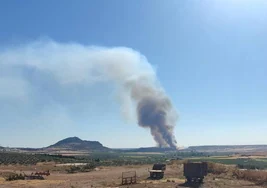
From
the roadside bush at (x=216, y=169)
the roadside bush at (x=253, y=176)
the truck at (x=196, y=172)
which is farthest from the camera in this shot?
the roadside bush at (x=216, y=169)

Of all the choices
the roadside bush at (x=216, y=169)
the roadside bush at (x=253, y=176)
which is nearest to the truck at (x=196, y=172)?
the roadside bush at (x=253, y=176)

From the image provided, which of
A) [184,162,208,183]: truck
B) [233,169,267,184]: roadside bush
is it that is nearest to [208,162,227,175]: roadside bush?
[233,169,267,184]: roadside bush

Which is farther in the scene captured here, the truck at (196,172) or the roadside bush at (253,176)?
the roadside bush at (253,176)

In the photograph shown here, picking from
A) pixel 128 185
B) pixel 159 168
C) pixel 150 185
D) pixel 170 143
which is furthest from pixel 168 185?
pixel 170 143

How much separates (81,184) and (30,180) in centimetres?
798

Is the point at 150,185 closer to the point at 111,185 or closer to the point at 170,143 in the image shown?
the point at 111,185

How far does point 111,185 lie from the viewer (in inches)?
1432

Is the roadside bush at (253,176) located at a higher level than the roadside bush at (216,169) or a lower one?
lower

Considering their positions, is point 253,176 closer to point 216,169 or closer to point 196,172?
point 216,169

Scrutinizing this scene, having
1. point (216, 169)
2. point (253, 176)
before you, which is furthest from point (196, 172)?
point (216, 169)

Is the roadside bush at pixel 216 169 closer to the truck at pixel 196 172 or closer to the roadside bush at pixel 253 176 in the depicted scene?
the roadside bush at pixel 253 176

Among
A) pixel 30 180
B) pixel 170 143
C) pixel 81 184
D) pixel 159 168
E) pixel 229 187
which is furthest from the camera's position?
pixel 170 143

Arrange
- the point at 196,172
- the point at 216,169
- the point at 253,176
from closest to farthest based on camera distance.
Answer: the point at 196,172 < the point at 253,176 < the point at 216,169

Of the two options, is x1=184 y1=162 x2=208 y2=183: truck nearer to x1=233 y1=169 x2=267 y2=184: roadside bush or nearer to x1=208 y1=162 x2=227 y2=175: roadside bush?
x1=233 y1=169 x2=267 y2=184: roadside bush
